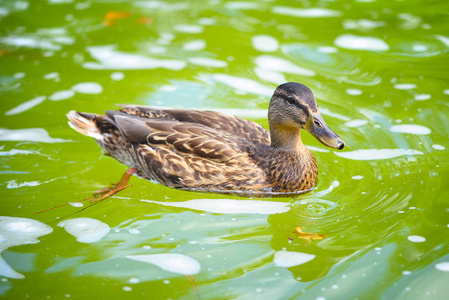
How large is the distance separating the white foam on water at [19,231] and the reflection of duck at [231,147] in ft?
4.84

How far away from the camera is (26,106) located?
8.09 m

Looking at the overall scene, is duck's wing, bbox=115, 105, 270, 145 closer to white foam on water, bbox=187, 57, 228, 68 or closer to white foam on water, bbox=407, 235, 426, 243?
white foam on water, bbox=407, 235, 426, 243

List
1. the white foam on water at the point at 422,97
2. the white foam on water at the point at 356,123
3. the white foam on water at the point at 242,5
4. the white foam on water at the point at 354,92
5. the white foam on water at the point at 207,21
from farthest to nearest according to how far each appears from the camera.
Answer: the white foam on water at the point at 242,5
the white foam on water at the point at 207,21
the white foam on water at the point at 354,92
the white foam on water at the point at 422,97
the white foam on water at the point at 356,123

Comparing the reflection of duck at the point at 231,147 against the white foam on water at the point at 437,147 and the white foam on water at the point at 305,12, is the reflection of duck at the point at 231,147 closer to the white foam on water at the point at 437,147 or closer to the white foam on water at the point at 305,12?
the white foam on water at the point at 437,147

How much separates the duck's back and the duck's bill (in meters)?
0.71

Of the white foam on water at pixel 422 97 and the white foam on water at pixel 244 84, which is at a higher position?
the white foam on water at pixel 422 97

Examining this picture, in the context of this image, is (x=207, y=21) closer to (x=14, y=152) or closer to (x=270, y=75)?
(x=270, y=75)

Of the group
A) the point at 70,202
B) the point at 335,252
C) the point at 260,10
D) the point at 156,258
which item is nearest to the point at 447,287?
the point at 335,252

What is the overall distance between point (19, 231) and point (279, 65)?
5006 millimetres

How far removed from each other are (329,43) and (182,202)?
186 inches

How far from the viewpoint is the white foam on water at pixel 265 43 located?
9547 millimetres

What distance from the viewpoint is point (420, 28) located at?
32.2 ft

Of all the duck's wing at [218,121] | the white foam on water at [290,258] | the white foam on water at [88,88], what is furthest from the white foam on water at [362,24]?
the white foam on water at [290,258]

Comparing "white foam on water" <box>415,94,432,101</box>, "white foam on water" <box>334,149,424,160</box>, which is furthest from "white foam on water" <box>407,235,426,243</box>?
"white foam on water" <box>415,94,432,101</box>
